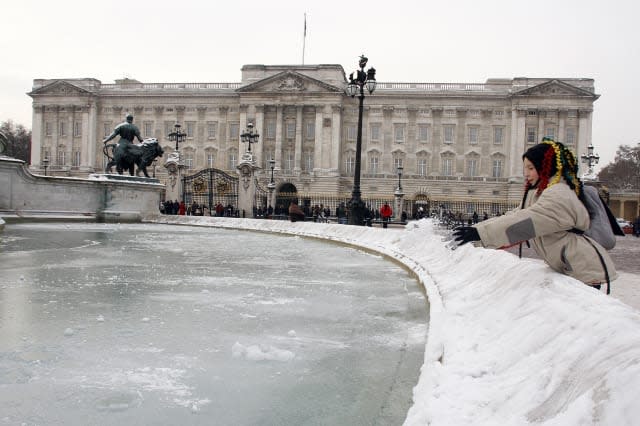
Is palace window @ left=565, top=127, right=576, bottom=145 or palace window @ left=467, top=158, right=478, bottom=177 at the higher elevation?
palace window @ left=565, top=127, right=576, bottom=145

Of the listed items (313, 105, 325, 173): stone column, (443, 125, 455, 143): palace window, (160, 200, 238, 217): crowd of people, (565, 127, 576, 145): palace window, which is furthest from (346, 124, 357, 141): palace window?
(160, 200, 238, 217): crowd of people

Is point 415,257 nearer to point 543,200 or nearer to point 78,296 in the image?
point 78,296

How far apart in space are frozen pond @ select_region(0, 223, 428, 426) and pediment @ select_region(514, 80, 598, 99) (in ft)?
188

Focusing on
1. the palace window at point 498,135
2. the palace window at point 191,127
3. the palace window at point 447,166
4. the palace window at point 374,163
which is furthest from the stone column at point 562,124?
the palace window at point 191,127

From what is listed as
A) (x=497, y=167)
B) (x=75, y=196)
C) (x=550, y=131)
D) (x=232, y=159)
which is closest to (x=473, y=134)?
(x=497, y=167)

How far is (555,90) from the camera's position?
5822 centimetres

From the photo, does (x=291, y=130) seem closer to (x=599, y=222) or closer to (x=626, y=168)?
(x=626, y=168)

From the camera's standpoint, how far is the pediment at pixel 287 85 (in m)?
60.9

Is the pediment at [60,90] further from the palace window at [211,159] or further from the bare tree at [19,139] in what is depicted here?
the bare tree at [19,139]

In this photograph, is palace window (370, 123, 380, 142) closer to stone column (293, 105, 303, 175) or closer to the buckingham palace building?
the buckingham palace building

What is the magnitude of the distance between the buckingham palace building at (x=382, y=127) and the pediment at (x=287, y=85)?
12cm

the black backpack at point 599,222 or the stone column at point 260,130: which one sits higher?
the stone column at point 260,130

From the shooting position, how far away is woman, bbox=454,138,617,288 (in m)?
2.96

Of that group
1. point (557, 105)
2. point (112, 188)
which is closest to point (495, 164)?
point (557, 105)
